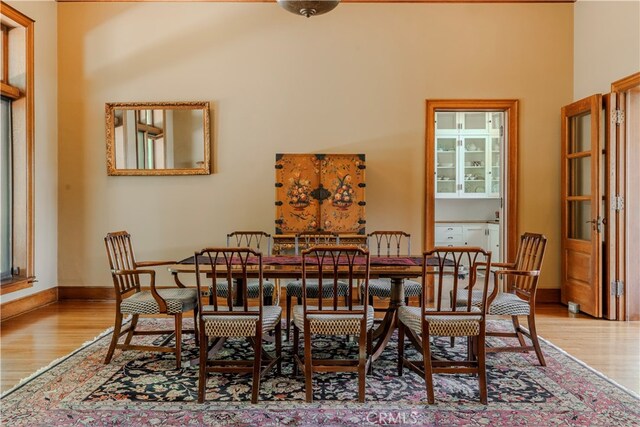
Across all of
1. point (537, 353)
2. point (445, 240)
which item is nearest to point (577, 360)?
point (537, 353)

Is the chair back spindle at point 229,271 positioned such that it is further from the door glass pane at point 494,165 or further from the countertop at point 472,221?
the door glass pane at point 494,165

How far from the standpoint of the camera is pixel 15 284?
433cm

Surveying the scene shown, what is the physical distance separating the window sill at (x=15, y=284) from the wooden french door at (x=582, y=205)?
5.63 m

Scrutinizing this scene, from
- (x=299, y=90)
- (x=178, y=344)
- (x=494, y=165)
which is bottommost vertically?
(x=178, y=344)

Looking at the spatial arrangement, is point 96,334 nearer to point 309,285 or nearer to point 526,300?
point 309,285

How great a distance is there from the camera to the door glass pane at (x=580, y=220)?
455 centimetres

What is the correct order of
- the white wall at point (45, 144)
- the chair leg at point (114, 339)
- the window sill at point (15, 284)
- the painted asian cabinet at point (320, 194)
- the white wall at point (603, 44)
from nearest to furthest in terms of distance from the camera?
the chair leg at point (114, 339)
the white wall at point (603, 44)
the window sill at point (15, 284)
the painted asian cabinet at point (320, 194)
the white wall at point (45, 144)

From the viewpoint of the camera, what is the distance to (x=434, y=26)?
502 centimetres

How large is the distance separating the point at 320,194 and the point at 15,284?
312cm

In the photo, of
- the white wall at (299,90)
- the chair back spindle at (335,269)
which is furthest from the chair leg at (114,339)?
the white wall at (299,90)

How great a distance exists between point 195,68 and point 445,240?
459 centimetres

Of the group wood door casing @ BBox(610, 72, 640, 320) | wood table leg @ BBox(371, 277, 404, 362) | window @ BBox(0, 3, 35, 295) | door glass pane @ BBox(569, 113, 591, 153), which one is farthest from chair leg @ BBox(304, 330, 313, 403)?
door glass pane @ BBox(569, 113, 591, 153)

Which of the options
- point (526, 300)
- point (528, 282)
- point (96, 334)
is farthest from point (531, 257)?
point (96, 334)

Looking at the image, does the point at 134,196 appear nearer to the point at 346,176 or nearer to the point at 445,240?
the point at 346,176
